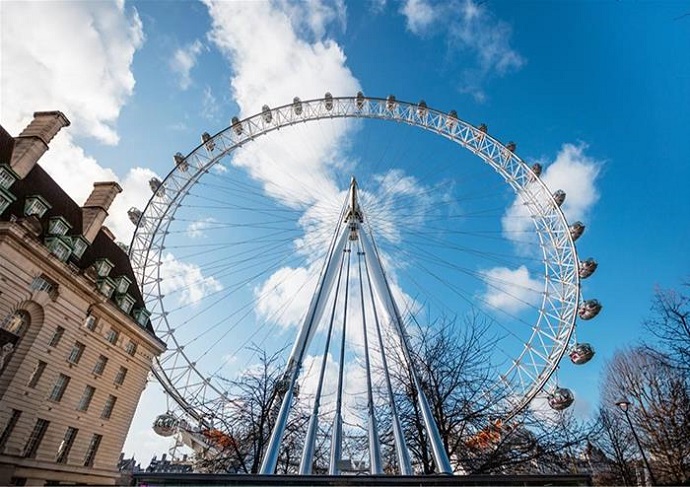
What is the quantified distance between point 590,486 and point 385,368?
9.35 m

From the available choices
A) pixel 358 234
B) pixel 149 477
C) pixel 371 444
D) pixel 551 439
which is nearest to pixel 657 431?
pixel 551 439

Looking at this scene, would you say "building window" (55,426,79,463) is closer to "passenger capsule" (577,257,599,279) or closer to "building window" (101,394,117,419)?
"building window" (101,394,117,419)

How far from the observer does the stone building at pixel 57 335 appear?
22.8 meters

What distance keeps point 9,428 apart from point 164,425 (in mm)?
9058

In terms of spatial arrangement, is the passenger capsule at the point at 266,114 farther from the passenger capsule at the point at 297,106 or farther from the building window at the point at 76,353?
the building window at the point at 76,353

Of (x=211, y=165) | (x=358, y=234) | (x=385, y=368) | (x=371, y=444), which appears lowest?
(x=371, y=444)

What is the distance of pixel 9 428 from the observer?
74.3 feet

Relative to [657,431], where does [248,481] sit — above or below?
below

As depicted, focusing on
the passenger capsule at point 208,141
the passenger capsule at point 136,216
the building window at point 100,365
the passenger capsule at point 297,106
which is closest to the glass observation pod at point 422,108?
the passenger capsule at point 297,106

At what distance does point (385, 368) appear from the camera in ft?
55.1

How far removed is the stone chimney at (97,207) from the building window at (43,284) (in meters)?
6.08

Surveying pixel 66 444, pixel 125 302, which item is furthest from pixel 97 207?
pixel 66 444

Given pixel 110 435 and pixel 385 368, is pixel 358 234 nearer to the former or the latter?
pixel 385 368

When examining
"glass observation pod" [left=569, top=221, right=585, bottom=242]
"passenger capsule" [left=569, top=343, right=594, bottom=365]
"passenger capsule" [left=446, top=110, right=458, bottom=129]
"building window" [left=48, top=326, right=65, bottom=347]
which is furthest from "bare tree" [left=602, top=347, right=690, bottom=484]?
"building window" [left=48, top=326, right=65, bottom=347]
